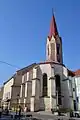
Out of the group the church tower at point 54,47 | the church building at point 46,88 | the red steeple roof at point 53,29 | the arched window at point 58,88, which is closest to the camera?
the church building at point 46,88

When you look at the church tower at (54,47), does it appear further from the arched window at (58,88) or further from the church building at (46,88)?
the arched window at (58,88)

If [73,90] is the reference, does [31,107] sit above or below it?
below

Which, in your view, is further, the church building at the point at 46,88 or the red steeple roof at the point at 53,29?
the red steeple roof at the point at 53,29

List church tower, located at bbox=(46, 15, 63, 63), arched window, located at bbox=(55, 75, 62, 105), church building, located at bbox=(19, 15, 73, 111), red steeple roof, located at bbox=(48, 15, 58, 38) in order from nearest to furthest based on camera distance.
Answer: church building, located at bbox=(19, 15, 73, 111), arched window, located at bbox=(55, 75, 62, 105), church tower, located at bbox=(46, 15, 63, 63), red steeple roof, located at bbox=(48, 15, 58, 38)

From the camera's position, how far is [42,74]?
138ft

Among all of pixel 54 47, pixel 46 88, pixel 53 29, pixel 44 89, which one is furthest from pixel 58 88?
pixel 53 29

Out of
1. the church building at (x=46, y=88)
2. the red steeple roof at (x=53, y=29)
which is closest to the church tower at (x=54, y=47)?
the red steeple roof at (x=53, y=29)

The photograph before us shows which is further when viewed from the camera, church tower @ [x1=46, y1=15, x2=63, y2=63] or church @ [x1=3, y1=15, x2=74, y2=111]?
church tower @ [x1=46, y1=15, x2=63, y2=63]

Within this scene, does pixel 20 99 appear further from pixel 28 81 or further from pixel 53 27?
pixel 53 27

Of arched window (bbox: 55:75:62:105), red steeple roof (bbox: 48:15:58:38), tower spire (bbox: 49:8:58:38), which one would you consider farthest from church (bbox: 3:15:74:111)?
Result: tower spire (bbox: 49:8:58:38)

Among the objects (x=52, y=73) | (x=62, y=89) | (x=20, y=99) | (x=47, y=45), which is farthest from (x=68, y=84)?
(x=47, y=45)

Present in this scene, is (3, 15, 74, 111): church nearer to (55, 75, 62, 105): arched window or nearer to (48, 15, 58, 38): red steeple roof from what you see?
(55, 75, 62, 105): arched window

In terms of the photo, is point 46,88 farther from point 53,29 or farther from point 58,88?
point 53,29

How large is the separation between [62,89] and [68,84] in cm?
197
